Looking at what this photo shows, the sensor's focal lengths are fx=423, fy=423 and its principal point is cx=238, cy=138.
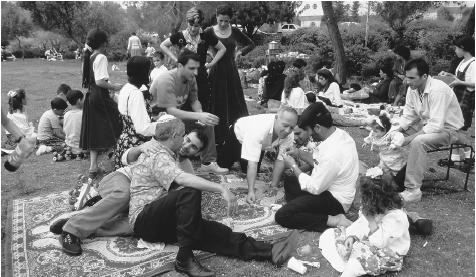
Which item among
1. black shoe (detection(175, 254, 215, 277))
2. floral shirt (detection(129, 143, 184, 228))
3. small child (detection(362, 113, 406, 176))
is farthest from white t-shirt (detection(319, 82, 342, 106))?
black shoe (detection(175, 254, 215, 277))

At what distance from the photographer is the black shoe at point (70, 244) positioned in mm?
3563

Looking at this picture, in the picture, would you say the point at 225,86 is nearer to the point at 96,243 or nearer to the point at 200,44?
the point at 200,44

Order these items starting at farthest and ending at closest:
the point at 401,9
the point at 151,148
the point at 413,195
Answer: the point at 401,9
the point at 413,195
the point at 151,148

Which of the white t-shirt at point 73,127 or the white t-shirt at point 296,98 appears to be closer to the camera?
the white t-shirt at point 73,127

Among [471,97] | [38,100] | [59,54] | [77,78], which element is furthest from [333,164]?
[59,54]

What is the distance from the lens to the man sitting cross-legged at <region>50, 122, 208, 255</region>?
3.61 meters

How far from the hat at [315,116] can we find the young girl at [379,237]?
2.47 feet

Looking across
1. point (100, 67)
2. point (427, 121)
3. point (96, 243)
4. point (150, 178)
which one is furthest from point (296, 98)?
point (96, 243)

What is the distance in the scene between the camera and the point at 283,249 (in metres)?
3.51

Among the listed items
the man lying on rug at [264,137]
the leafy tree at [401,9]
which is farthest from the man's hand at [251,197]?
the leafy tree at [401,9]

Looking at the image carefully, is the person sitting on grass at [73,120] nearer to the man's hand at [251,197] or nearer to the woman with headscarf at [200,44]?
the woman with headscarf at [200,44]

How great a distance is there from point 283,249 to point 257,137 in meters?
1.32

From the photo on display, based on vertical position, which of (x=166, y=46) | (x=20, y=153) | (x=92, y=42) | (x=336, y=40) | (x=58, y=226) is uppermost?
(x=92, y=42)

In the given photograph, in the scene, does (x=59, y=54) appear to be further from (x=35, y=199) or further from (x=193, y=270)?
(x=193, y=270)
